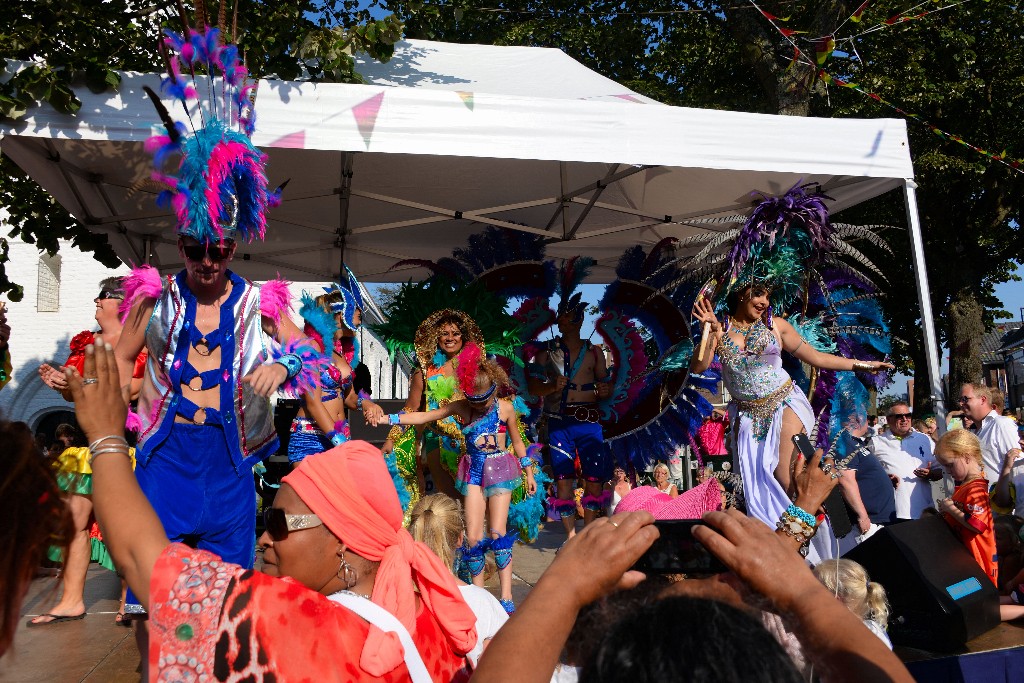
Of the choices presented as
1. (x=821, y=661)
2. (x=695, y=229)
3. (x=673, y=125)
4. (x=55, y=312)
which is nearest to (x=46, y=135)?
(x=673, y=125)

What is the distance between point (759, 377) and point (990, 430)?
3.02 metres

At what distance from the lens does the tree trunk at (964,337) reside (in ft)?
50.2

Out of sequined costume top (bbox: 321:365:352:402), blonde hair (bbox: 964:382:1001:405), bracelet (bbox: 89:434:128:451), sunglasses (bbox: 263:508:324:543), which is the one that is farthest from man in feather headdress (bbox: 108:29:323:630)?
blonde hair (bbox: 964:382:1001:405)

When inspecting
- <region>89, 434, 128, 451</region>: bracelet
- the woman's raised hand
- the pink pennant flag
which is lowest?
<region>89, 434, 128, 451</region>: bracelet

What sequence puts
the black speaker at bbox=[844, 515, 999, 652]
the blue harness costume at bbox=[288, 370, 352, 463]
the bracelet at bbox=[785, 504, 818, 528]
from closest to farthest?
the bracelet at bbox=[785, 504, 818, 528]
the black speaker at bbox=[844, 515, 999, 652]
the blue harness costume at bbox=[288, 370, 352, 463]

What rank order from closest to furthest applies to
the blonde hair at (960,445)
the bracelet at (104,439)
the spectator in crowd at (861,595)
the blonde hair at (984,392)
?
the bracelet at (104,439) → the spectator in crowd at (861,595) → the blonde hair at (960,445) → the blonde hair at (984,392)

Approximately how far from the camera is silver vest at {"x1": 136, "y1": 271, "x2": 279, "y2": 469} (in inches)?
132

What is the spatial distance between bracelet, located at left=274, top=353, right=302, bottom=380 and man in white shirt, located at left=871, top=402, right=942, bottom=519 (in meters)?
5.00

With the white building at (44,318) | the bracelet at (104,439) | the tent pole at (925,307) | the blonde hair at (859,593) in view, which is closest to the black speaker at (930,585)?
the blonde hair at (859,593)

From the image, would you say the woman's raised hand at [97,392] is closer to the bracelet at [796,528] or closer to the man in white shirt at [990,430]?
the bracelet at [796,528]

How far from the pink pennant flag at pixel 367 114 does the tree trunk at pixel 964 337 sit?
526 inches

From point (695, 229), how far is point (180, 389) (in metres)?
6.23

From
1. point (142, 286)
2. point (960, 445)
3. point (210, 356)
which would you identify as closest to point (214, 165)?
point (142, 286)

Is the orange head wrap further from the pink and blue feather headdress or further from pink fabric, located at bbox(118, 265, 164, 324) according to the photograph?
pink fabric, located at bbox(118, 265, 164, 324)
